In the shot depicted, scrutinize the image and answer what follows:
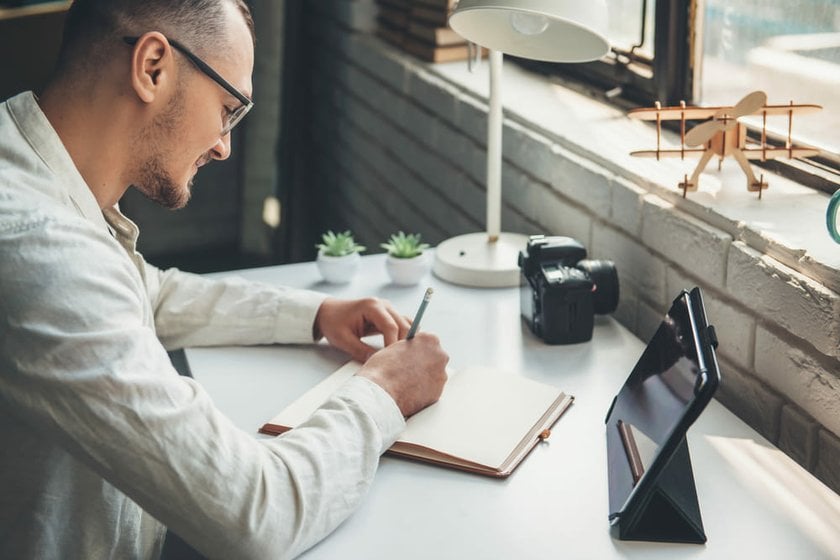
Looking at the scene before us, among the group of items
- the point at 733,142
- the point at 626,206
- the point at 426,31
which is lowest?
the point at 626,206

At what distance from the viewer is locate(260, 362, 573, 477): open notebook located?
3.82ft

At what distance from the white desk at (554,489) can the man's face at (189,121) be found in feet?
1.03

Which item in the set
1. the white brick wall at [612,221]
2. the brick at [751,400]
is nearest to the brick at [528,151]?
the white brick wall at [612,221]

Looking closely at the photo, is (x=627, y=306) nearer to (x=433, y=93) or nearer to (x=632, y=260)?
(x=632, y=260)

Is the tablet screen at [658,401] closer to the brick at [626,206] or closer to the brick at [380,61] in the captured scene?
the brick at [626,206]

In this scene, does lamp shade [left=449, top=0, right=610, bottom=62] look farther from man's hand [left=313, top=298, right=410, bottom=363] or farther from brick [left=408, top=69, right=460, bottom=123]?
brick [left=408, top=69, right=460, bottom=123]

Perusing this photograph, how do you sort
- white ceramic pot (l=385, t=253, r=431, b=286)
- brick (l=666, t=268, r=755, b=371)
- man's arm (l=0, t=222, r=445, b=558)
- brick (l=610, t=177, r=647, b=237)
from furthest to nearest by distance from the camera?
white ceramic pot (l=385, t=253, r=431, b=286), brick (l=610, t=177, r=647, b=237), brick (l=666, t=268, r=755, b=371), man's arm (l=0, t=222, r=445, b=558)

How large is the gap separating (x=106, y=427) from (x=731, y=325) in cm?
84

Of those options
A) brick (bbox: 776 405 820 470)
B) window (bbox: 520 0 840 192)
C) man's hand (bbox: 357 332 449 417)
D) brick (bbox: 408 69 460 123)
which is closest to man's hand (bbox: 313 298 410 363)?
man's hand (bbox: 357 332 449 417)

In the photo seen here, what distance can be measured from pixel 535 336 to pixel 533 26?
46cm

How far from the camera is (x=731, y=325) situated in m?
1.35

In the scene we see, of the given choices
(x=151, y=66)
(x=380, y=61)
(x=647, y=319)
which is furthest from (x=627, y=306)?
(x=380, y=61)

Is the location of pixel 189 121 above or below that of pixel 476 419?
above

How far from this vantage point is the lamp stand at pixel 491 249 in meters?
1.70
